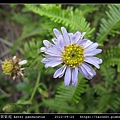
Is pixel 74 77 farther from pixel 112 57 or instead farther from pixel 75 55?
pixel 112 57

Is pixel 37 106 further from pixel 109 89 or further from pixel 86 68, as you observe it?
pixel 86 68

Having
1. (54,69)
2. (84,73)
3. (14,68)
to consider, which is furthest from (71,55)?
(54,69)

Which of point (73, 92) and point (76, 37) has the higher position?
point (76, 37)

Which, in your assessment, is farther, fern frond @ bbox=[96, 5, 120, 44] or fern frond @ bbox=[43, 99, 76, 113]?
fern frond @ bbox=[43, 99, 76, 113]

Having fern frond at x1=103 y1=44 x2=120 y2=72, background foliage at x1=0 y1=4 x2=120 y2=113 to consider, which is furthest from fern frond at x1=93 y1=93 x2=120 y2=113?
fern frond at x1=103 y1=44 x2=120 y2=72

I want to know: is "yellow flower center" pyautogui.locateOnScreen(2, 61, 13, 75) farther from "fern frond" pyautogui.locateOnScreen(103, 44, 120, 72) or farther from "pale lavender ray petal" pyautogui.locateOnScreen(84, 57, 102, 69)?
"fern frond" pyautogui.locateOnScreen(103, 44, 120, 72)

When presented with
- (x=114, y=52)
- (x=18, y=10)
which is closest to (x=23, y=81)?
(x=18, y=10)

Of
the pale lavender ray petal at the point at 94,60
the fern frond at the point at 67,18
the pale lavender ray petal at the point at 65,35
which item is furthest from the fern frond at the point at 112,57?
the pale lavender ray petal at the point at 65,35
